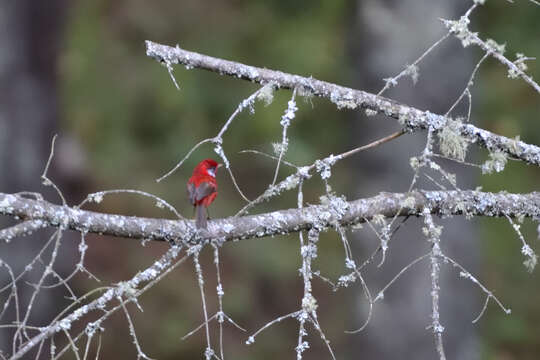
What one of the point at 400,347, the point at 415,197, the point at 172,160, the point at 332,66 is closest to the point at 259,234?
the point at 415,197

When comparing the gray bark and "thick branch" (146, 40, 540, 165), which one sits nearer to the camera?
"thick branch" (146, 40, 540, 165)

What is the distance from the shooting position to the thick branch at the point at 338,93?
2604mm

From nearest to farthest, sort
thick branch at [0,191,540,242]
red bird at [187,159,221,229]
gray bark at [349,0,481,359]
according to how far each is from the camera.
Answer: thick branch at [0,191,540,242]
red bird at [187,159,221,229]
gray bark at [349,0,481,359]

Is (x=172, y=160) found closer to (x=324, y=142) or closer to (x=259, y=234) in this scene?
(x=324, y=142)

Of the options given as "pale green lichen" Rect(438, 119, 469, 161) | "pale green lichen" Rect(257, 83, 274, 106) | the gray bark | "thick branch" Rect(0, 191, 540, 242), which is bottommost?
"thick branch" Rect(0, 191, 540, 242)

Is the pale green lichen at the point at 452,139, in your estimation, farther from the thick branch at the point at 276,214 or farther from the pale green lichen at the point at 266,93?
the pale green lichen at the point at 266,93

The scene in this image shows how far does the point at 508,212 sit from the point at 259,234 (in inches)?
34.1

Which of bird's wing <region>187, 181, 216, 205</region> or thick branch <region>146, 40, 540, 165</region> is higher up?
bird's wing <region>187, 181, 216, 205</region>

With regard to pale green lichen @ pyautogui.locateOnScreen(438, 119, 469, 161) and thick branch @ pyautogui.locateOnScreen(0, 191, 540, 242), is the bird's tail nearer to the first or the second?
thick branch @ pyautogui.locateOnScreen(0, 191, 540, 242)

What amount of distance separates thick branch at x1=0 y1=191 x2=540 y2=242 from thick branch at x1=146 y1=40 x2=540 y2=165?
→ 18cm

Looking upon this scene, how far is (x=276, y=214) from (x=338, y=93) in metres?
0.44

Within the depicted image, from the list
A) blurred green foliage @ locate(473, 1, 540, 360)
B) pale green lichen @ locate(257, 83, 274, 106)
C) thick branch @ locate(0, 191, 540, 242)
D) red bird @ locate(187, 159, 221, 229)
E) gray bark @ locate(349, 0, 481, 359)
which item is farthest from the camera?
blurred green foliage @ locate(473, 1, 540, 360)

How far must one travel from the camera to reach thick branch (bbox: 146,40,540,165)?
103 inches

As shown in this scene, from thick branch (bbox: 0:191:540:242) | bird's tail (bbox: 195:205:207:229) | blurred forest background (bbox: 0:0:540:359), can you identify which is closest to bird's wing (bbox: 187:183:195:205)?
bird's tail (bbox: 195:205:207:229)
